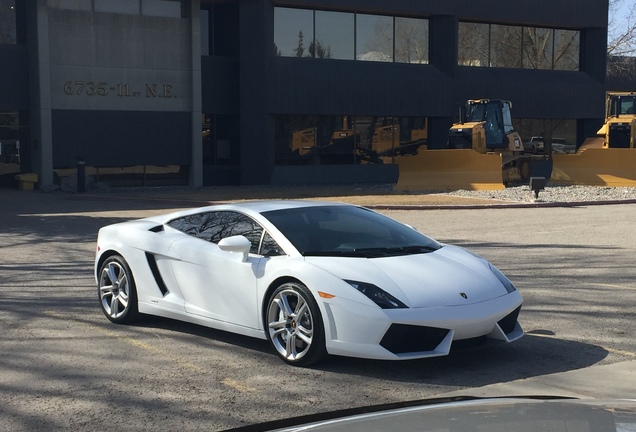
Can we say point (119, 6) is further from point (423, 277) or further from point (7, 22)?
point (423, 277)

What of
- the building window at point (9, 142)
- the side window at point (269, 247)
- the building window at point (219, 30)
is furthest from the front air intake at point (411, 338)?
the building window at point (219, 30)

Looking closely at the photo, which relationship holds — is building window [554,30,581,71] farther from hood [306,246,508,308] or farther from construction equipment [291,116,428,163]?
hood [306,246,508,308]

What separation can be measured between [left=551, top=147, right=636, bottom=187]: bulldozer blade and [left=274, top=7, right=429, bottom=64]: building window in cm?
1111

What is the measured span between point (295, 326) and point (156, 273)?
6.53ft

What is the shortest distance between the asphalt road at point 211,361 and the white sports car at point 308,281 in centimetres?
27

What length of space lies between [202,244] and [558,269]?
242 inches

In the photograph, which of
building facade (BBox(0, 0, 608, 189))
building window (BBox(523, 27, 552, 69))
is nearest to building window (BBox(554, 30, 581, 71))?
building facade (BBox(0, 0, 608, 189))

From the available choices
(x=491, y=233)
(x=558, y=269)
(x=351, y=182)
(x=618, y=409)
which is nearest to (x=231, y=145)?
(x=351, y=182)

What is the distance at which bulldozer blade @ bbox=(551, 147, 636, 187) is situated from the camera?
3069 centimetres

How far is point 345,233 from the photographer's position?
8109 millimetres

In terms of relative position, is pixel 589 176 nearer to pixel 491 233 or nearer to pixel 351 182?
pixel 351 182

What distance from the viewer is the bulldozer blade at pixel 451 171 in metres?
29.8

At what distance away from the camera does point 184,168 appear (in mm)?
36812

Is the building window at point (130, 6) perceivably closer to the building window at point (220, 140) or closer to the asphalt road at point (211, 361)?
the building window at point (220, 140)
